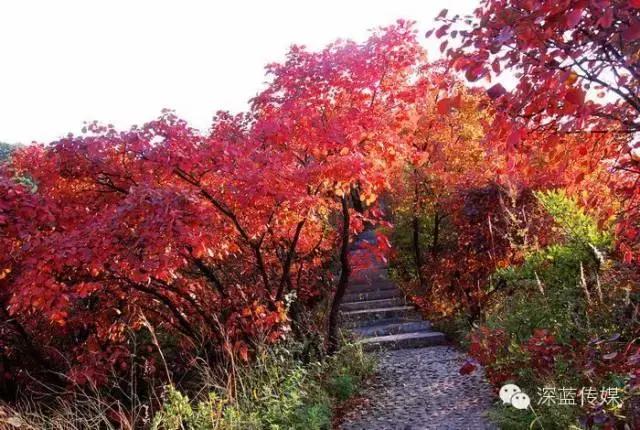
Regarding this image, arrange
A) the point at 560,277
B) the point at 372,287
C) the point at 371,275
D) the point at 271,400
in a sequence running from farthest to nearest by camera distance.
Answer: the point at 371,275 < the point at 372,287 < the point at 560,277 < the point at 271,400

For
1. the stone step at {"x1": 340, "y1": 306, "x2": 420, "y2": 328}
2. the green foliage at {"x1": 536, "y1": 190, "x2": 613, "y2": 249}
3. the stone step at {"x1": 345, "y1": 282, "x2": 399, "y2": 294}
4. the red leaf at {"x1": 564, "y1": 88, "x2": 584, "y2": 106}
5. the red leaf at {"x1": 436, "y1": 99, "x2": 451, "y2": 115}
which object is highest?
the red leaf at {"x1": 436, "y1": 99, "x2": 451, "y2": 115}

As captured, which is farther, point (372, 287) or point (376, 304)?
point (372, 287)

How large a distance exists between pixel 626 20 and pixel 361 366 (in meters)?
4.77

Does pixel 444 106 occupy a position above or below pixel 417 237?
above

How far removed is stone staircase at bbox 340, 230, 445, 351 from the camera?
7867 millimetres

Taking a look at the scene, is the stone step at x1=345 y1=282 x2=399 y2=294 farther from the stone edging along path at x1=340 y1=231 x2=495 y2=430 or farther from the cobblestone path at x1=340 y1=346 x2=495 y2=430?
the cobblestone path at x1=340 y1=346 x2=495 y2=430

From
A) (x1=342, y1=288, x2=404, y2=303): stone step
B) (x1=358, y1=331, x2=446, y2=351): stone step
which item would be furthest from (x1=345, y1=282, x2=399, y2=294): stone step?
(x1=358, y1=331, x2=446, y2=351): stone step

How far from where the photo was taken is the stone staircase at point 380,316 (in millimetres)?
7867

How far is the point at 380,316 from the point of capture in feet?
31.3

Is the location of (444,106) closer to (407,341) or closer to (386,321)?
(407,341)

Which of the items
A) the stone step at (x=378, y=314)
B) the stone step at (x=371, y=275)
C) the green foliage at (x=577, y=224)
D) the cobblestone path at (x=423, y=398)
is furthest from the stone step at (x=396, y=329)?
the green foliage at (x=577, y=224)

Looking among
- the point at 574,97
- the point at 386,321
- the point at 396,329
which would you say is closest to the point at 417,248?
the point at 386,321

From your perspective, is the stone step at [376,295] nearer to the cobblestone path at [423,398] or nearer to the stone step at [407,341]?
the stone step at [407,341]

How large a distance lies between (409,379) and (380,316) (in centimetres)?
356
